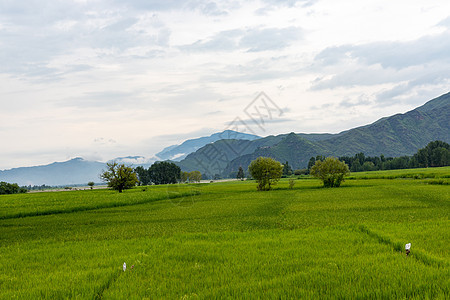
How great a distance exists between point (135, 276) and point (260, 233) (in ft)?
25.7

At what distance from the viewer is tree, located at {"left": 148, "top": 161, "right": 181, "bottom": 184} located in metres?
153

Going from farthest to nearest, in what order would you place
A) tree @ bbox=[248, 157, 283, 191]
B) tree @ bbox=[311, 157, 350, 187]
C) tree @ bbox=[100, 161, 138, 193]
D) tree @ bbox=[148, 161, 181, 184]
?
1. tree @ bbox=[148, 161, 181, 184]
2. tree @ bbox=[248, 157, 283, 191]
3. tree @ bbox=[311, 157, 350, 187]
4. tree @ bbox=[100, 161, 138, 193]

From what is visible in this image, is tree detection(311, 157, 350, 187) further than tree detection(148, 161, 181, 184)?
No

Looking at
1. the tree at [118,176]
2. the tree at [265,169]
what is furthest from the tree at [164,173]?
the tree at [265,169]

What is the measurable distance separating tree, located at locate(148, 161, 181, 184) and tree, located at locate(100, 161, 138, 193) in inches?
3828

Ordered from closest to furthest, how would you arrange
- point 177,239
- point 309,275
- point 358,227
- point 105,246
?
point 309,275 → point 105,246 → point 177,239 → point 358,227

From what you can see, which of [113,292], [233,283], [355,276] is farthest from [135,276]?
[355,276]

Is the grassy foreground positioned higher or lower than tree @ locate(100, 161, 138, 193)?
lower

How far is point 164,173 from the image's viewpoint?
15400 centimetres

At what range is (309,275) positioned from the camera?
7574mm

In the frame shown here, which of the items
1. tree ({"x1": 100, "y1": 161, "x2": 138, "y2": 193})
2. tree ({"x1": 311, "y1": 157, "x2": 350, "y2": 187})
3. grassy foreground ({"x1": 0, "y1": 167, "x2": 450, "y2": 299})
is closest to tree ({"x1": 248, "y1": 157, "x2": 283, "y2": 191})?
tree ({"x1": 311, "y1": 157, "x2": 350, "y2": 187})

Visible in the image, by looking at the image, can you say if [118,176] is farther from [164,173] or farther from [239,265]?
[164,173]

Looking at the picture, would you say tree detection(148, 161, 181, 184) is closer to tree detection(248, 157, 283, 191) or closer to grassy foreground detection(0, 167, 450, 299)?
tree detection(248, 157, 283, 191)

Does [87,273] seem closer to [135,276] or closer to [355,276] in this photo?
[135,276]
